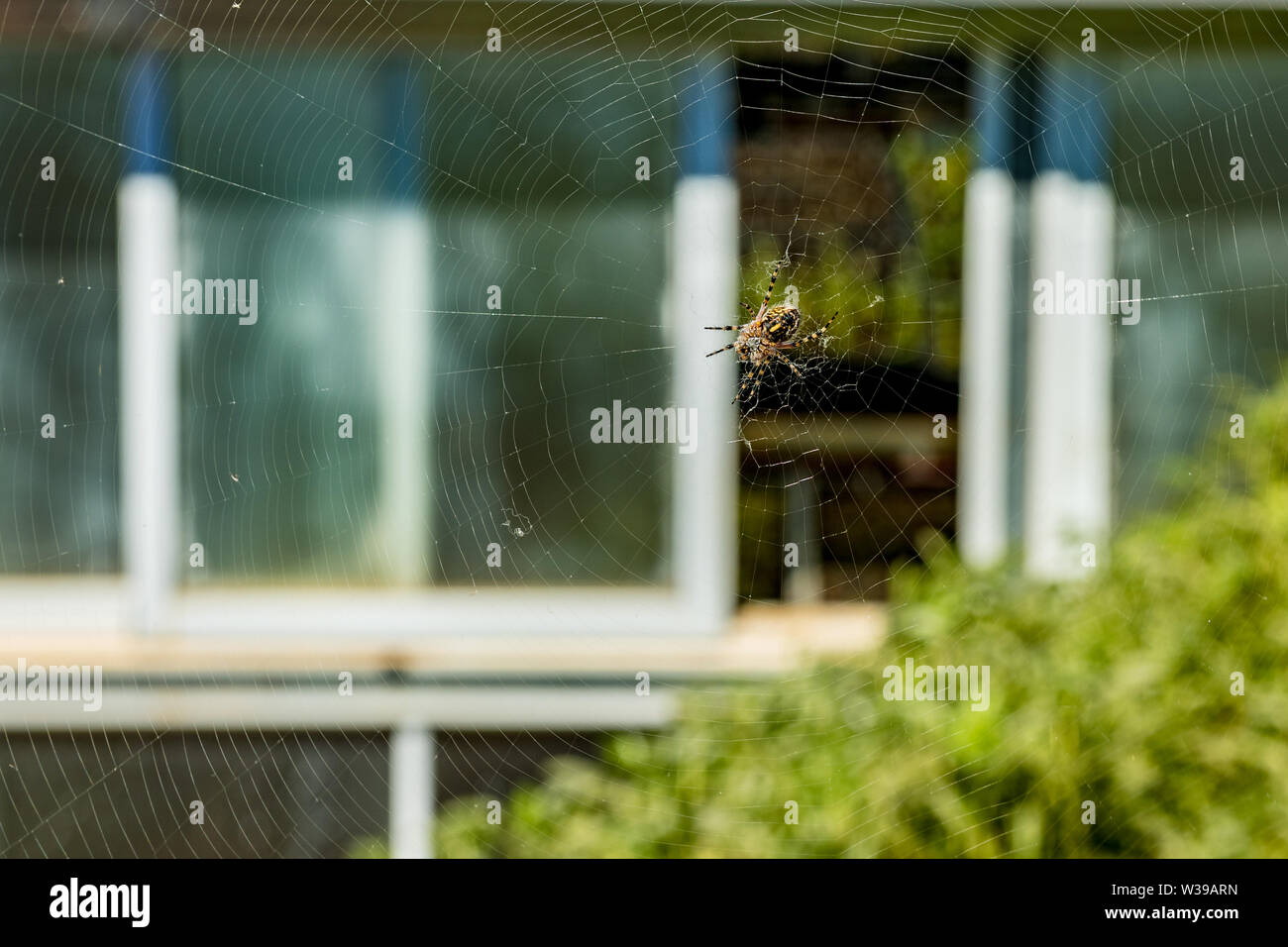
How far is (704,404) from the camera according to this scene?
2.62 metres

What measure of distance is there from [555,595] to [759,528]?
0.61 metres

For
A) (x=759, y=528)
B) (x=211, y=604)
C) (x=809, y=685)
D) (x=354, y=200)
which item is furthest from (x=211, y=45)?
(x=809, y=685)

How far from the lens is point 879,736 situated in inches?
80.7

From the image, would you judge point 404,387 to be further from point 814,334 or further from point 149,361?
point 814,334

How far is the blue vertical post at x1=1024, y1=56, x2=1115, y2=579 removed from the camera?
2.68 m

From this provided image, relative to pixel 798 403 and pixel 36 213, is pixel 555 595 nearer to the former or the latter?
pixel 798 403

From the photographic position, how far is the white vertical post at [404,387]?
2.79 metres

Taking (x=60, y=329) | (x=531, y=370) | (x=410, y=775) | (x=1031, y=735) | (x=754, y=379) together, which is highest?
(x=60, y=329)

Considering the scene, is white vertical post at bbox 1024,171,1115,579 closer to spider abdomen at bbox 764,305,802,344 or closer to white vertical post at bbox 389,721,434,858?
spider abdomen at bbox 764,305,802,344

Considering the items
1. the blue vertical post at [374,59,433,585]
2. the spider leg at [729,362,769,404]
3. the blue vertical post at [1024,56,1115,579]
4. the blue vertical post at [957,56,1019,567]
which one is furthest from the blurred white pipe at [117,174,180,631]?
the blue vertical post at [1024,56,1115,579]

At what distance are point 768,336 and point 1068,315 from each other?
1.42 m

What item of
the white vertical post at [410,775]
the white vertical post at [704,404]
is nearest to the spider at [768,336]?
the white vertical post at [704,404]

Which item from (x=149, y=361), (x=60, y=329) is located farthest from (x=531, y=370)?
(x=60, y=329)

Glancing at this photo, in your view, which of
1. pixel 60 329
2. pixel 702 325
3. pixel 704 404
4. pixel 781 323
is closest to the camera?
pixel 781 323
